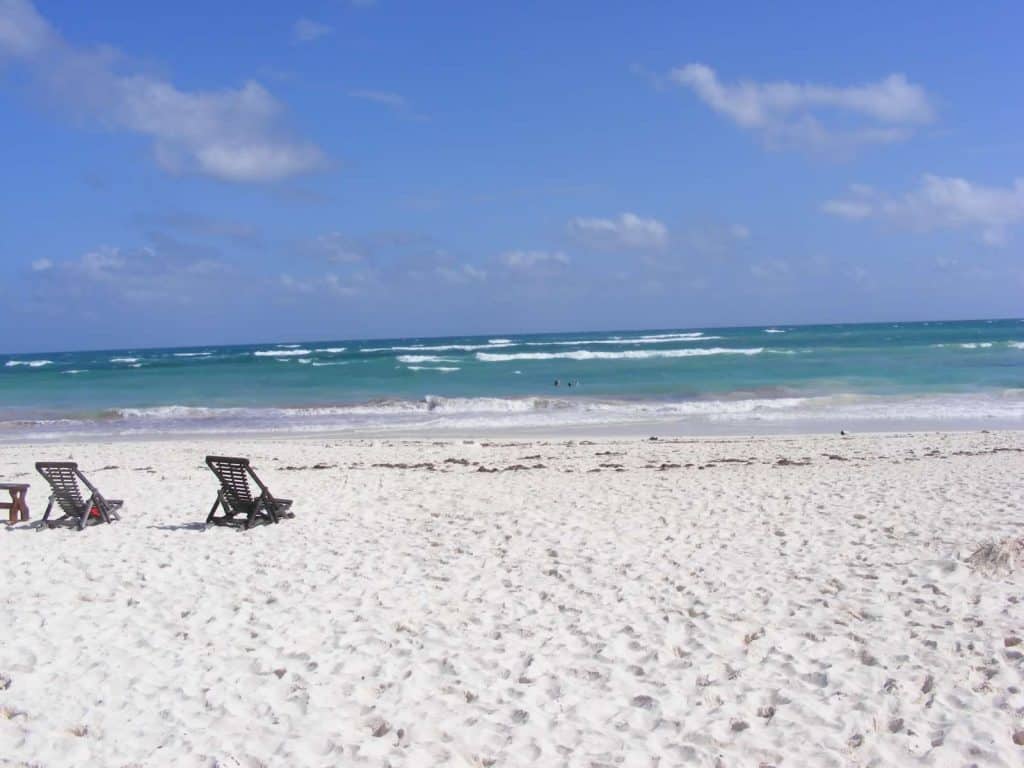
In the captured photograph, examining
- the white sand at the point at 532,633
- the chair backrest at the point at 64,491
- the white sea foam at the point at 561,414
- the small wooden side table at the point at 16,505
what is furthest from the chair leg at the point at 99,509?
the white sea foam at the point at 561,414

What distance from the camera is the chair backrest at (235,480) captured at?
890 centimetres

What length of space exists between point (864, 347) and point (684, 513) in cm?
5450

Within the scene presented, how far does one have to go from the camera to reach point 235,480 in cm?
898

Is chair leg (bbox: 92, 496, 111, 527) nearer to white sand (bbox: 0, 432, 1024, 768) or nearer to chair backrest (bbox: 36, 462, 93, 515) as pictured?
chair backrest (bbox: 36, 462, 93, 515)

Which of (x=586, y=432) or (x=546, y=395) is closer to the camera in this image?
(x=586, y=432)

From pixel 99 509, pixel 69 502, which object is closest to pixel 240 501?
pixel 99 509

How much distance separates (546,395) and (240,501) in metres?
20.5

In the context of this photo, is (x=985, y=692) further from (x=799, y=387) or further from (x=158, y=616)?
(x=799, y=387)

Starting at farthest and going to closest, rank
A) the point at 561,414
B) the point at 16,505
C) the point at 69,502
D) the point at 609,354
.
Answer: the point at 609,354, the point at 561,414, the point at 16,505, the point at 69,502

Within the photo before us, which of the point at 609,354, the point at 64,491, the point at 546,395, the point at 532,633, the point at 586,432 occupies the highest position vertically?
the point at 609,354

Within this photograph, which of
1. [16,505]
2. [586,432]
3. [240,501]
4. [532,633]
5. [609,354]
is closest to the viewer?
[532,633]

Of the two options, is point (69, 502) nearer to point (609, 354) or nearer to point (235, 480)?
point (235, 480)

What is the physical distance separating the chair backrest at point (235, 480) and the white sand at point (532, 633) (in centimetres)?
40

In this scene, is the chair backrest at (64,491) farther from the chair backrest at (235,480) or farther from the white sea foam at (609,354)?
the white sea foam at (609,354)
